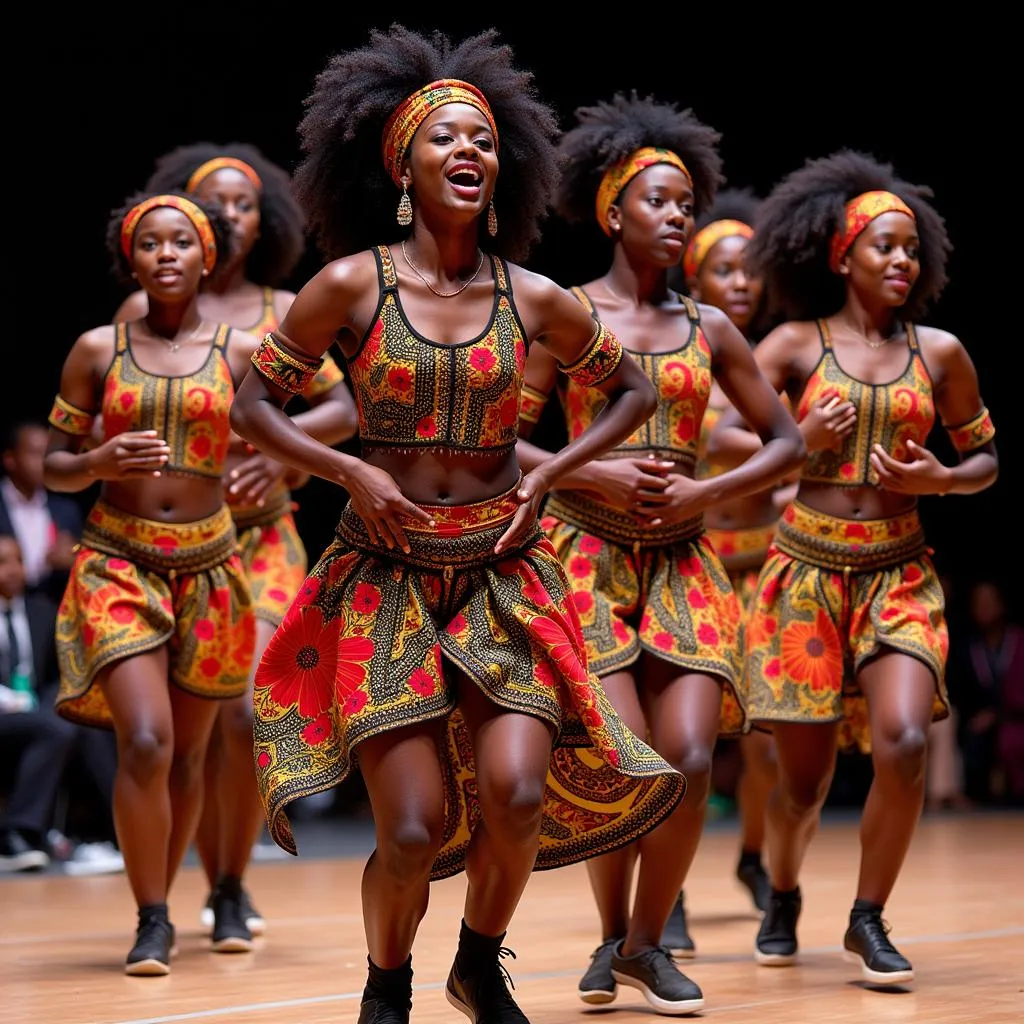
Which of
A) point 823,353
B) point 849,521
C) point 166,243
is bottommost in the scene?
point 849,521

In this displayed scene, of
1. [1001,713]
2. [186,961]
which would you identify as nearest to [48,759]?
[186,961]

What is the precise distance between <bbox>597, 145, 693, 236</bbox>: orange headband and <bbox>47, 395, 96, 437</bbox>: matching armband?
153cm

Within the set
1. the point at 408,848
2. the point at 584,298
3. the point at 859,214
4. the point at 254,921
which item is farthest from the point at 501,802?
the point at 254,921

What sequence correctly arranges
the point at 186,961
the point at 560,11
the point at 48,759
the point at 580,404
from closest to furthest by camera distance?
1. the point at 580,404
2. the point at 186,961
3. the point at 48,759
4. the point at 560,11

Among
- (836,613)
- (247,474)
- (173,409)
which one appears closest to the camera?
(836,613)

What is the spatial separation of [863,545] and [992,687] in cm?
626

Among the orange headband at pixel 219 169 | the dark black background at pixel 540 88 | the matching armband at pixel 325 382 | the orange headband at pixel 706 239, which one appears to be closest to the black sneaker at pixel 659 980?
the matching armband at pixel 325 382

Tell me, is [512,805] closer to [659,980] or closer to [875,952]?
[659,980]

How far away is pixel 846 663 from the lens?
15.7 feet

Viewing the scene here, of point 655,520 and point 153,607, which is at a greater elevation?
point 655,520

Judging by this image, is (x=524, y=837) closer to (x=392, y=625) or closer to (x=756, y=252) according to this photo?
(x=392, y=625)

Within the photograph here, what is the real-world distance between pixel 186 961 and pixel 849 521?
7.11 feet

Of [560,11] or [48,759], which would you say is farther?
[560,11]

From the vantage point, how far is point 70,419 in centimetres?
500
